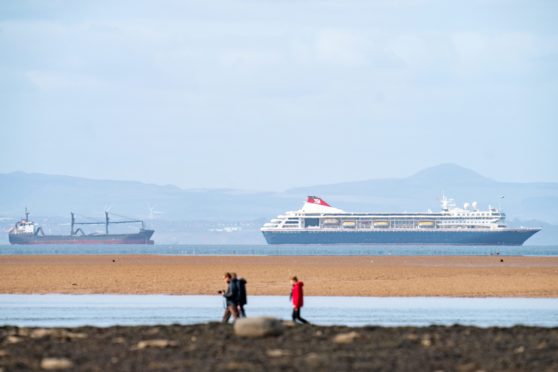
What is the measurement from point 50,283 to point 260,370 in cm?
3541

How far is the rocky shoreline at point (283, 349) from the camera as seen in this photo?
71.8 feet

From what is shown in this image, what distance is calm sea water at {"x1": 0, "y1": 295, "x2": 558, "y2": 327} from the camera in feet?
109

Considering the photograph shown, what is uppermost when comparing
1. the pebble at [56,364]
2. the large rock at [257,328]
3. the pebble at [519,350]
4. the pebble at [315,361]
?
the large rock at [257,328]

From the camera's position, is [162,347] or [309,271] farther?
[309,271]

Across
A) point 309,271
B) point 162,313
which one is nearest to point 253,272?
point 309,271

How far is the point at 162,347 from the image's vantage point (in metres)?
24.6

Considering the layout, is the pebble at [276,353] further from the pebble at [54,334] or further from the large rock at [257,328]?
the pebble at [54,334]

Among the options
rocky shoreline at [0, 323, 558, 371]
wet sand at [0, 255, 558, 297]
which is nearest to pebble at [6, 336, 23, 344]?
rocky shoreline at [0, 323, 558, 371]

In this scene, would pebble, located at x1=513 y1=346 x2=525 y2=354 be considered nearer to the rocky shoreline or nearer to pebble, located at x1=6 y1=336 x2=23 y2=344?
the rocky shoreline

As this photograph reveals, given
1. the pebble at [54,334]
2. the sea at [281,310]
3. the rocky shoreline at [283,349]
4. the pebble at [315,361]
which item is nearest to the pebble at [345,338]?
the rocky shoreline at [283,349]

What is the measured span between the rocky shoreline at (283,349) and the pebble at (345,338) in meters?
0.02

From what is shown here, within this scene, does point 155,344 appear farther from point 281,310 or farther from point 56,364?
point 281,310

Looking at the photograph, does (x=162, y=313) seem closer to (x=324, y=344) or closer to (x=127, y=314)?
(x=127, y=314)

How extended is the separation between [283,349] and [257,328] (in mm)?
2122
